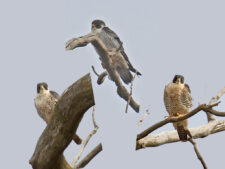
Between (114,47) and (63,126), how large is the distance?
2.88ft

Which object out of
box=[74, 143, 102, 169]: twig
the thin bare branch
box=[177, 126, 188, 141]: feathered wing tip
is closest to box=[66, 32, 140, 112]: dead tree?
box=[74, 143, 102, 169]: twig

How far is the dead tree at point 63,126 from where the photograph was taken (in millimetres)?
4621

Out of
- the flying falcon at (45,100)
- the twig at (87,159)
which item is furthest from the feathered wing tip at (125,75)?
the flying falcon at (45,100)

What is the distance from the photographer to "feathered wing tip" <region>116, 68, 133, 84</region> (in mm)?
4906

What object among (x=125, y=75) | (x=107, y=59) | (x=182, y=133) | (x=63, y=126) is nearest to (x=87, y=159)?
(x=182, y=133)

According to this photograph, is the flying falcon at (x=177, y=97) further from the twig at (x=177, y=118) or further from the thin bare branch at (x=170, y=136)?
the twig at (x=177, y=118)

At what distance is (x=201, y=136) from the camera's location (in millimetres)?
6758

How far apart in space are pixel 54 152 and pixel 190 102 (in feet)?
6.38

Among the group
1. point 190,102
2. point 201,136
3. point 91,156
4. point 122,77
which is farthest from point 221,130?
point 122,77

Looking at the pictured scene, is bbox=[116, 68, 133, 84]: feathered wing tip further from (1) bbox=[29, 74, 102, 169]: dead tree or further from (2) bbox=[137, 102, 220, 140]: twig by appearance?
(2) bbox=[137, 102, 220, 140]: twig

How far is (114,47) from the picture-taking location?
486 cm

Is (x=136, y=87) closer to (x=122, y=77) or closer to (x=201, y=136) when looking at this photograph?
(x=122, y=77)

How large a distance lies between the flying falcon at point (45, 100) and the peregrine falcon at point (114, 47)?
2103 mm

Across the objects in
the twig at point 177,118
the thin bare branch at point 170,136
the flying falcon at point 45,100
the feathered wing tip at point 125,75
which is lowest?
the thin bare branch at point 170,136
